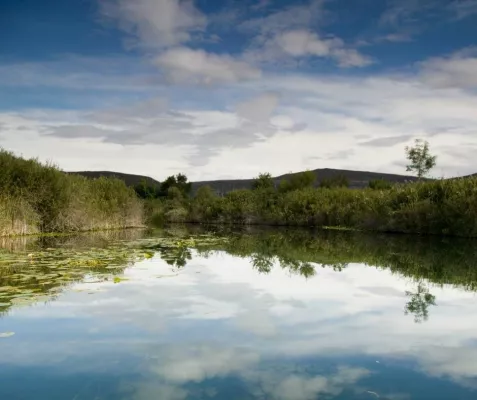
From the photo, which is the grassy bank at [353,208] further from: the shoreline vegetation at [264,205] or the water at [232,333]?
the water at [232,333]

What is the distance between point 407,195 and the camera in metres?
28.7

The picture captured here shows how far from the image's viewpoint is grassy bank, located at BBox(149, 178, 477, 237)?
24.5m

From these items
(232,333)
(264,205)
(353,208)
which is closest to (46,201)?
(232,333)

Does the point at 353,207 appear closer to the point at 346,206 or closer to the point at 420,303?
the point at 346,206

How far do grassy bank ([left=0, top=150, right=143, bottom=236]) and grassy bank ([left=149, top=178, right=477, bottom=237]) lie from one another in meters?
15.4

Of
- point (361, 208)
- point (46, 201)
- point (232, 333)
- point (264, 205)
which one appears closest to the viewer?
point (232, 333)

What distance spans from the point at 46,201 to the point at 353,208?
20.1m

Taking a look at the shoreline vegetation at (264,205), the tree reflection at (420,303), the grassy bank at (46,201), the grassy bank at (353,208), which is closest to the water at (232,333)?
the tree reflection at (420,303)

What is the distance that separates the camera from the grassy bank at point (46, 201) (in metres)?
19.7

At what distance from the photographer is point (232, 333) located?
576 centimetres

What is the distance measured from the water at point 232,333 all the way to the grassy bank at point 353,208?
14.0m

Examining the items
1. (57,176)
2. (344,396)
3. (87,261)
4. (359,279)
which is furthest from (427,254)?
(57,176)

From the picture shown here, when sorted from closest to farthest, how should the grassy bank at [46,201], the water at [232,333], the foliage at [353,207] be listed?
the water at [232,333], the grassy bank at [46,201], the foliage at [353,207]

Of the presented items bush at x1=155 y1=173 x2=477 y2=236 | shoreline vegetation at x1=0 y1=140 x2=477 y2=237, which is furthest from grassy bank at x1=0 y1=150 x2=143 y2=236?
bush at x1=155 y1=173 x2=477 y2=236
